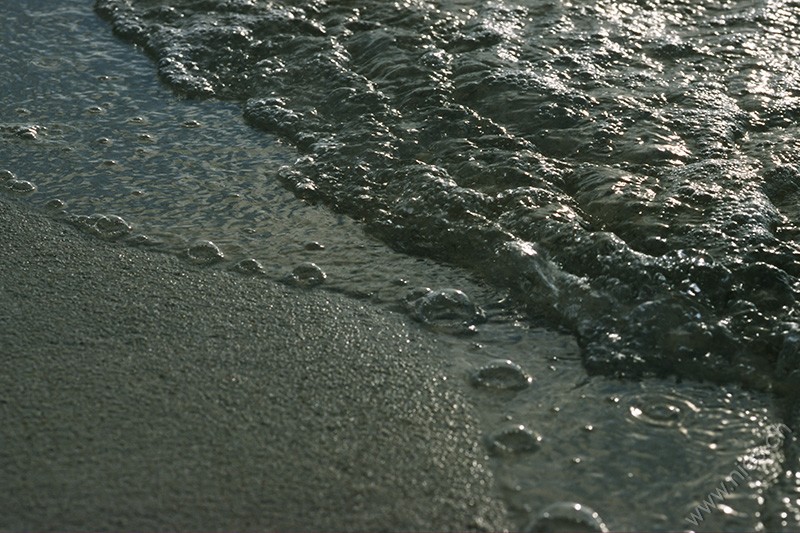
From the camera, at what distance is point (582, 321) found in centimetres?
253

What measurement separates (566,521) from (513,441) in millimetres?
250

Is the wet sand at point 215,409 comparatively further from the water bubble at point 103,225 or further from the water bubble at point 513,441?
the water bubble at point 103,225

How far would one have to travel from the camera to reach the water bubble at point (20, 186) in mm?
3162

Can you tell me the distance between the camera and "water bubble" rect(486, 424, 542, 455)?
6.91 ft

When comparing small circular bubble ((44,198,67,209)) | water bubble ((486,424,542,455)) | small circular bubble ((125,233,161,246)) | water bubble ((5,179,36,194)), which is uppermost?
water bubble ((486,424,542,455))

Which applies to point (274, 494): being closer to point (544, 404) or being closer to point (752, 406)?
point (544, 404)

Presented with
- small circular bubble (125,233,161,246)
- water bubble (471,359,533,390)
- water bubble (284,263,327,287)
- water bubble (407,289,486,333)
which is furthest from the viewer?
small circular bubble (125,233,161,246)

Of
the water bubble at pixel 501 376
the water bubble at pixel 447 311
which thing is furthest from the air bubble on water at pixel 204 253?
the water bubble at pixel 501 376

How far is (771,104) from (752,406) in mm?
1688

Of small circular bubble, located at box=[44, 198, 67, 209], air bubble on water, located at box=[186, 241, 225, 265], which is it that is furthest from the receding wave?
small circular bubble, located at box=[44, 198, 67, 209]

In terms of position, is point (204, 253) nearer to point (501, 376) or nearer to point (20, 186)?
point (20, 186)

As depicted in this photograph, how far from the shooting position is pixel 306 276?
8.98 feet

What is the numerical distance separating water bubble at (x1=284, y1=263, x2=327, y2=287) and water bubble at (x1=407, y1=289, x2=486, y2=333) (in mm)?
257

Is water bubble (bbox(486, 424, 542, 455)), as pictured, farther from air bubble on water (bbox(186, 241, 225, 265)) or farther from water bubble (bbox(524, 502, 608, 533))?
air bubble on water (bbox(186, 241, 225, 265))
